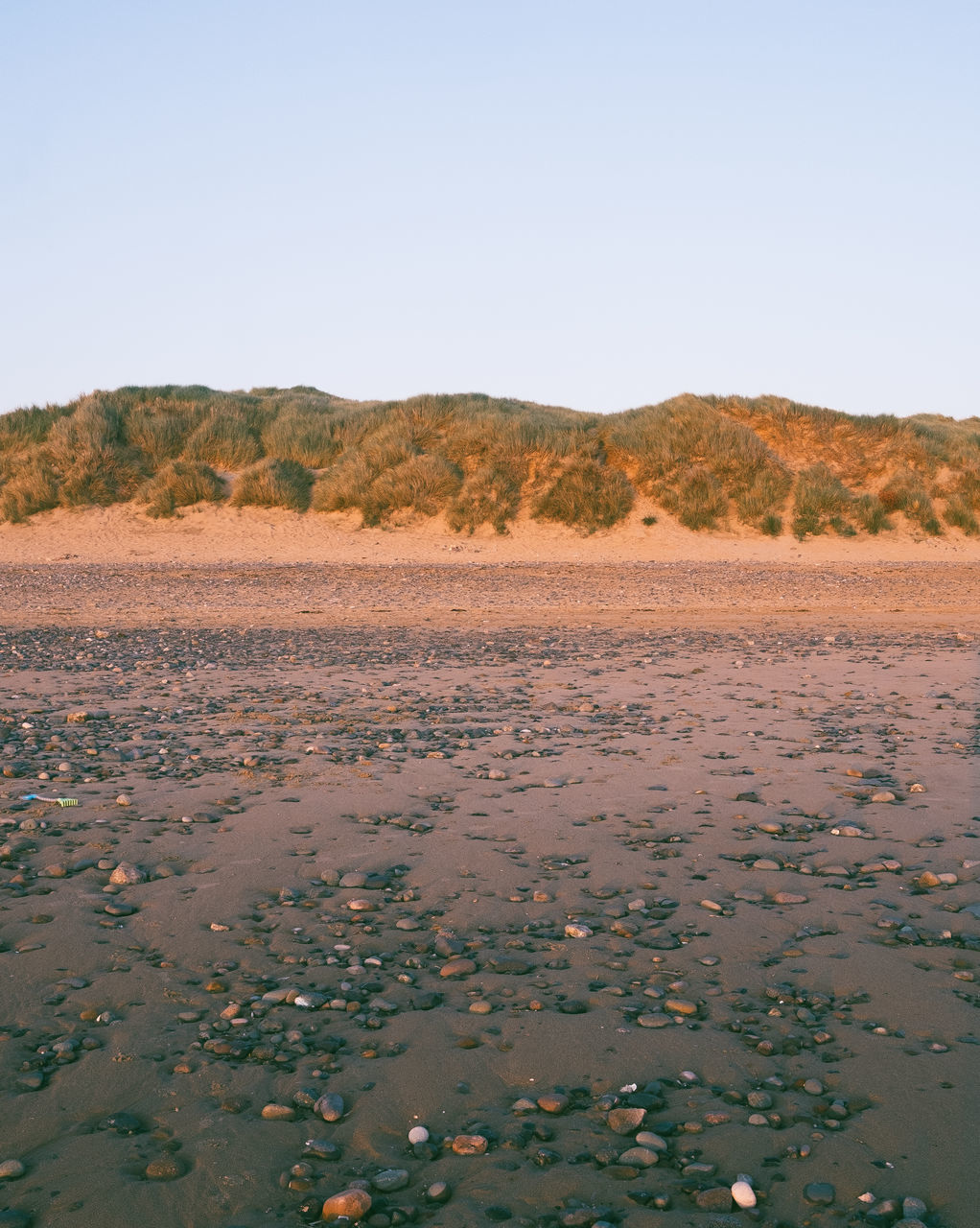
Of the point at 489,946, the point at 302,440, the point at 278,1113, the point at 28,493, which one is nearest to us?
the point at 278,1113

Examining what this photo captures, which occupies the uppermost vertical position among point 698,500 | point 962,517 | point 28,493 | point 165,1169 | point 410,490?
point 410,490

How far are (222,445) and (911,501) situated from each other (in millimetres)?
17980

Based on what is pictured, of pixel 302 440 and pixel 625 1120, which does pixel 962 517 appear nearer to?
pixel 302 440

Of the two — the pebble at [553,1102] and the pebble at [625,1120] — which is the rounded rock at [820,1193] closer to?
the pebble at [625,1120]

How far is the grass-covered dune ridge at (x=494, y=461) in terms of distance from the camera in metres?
25.7

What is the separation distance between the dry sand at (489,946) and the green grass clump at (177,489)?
17186 mm

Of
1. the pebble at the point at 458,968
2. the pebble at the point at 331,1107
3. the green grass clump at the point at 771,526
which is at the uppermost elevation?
the green grass clump at the point at 771,526

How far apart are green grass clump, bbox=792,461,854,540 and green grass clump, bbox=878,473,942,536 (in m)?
1.08

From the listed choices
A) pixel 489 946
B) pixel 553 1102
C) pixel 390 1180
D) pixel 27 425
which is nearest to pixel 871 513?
pixel 27 425

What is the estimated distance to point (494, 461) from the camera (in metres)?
27.4

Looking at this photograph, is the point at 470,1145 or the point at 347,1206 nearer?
the point at 347,1206

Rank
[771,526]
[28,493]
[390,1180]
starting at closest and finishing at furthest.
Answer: [390,1180] < [28,493] < [771,526]

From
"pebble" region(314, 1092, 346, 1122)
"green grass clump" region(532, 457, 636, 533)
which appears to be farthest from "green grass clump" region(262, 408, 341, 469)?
"pebble" region(314, 1092, 346, 1122)

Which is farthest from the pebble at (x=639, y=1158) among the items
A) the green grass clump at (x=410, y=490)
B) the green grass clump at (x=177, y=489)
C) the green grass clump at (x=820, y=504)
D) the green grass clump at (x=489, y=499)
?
the green grass clump at (x=177, y=489)
